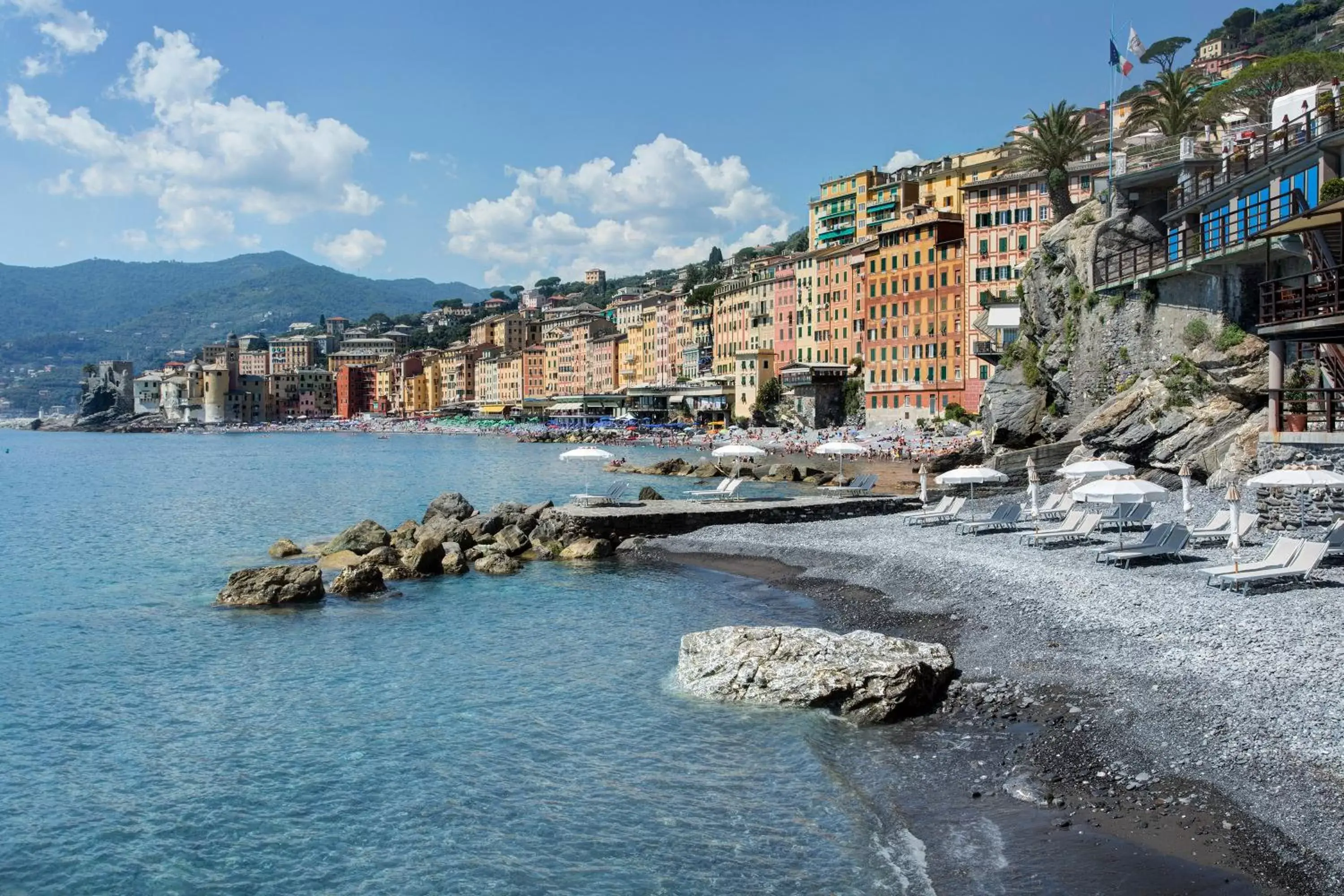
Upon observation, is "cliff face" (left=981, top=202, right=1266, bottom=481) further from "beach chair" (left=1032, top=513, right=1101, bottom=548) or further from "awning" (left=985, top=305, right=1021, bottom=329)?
"awning" (left=985, top=305, right=1021, bottom=329)

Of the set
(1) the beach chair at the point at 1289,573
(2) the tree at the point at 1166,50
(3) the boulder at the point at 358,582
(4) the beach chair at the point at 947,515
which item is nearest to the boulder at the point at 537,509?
(3) the boulder at the point at 358,582

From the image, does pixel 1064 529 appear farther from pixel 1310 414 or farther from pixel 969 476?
pixel 969 476

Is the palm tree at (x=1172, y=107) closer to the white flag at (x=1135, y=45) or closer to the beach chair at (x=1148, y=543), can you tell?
the white flag at (x=1135, y=45)

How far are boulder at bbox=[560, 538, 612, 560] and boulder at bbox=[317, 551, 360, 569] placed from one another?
226 inches

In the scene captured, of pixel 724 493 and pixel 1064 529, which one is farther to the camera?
pixel 724 493

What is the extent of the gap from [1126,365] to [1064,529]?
53.9ft

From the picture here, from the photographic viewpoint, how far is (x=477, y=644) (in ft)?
64.7

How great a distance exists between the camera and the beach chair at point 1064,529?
23203 mm

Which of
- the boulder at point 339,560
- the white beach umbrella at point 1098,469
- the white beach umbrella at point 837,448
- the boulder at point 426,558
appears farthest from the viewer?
the white beach umbrella at point 837,448

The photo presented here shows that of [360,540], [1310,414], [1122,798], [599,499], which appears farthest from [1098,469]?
[360,540]

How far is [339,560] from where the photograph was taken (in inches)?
1123

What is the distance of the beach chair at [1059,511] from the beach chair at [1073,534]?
318 cm

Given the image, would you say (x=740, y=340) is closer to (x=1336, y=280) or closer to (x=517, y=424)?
(x=517, y=424)

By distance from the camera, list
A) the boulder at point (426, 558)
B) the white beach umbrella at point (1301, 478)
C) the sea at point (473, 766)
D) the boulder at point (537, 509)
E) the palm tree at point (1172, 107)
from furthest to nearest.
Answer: the palm tree at point (1172, 107) < the boulder at point (537, 509) < the boulder at point (426, 558) < the white beach umbrella at point (1301, 478) < the sea at point (473, 766)
